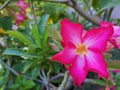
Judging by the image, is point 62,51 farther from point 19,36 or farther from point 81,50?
point 19,36

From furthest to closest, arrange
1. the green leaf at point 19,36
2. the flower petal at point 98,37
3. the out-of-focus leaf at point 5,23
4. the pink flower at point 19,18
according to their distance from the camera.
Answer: the pink flower at point 19,18 < the out-of-focus leaf at point 5,23 < the green leaf at point 19,36 < the flower petal at point 98,37

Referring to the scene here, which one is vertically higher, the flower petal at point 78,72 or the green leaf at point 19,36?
the green leaf at point 19,36

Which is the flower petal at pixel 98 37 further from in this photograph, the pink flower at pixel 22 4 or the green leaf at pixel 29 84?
the pink flower at pixel 22 4

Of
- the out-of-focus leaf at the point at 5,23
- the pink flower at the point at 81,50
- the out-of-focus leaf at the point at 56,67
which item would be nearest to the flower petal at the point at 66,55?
the pink flower at the point at 81,50

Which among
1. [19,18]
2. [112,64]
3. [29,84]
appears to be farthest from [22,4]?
[112,64]

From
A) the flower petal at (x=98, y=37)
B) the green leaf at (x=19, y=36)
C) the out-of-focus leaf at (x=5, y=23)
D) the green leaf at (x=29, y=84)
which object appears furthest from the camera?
the out-of-focus leaf at (x=5, y=23)

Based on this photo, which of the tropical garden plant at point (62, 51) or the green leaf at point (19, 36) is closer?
the tropical garden plant at point (62, 51)

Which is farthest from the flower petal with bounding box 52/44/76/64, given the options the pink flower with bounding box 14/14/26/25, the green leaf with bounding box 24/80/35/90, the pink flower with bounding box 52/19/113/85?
the pink flower with bounding box 14/14/26/25

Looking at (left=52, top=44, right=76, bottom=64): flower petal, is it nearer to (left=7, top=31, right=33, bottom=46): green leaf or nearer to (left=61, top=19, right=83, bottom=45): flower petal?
(left=61, top=19, right=83, bottom=45): flower petal

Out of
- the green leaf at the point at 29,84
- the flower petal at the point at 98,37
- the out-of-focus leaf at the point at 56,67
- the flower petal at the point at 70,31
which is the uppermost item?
the flower petal at the point at 70,31
